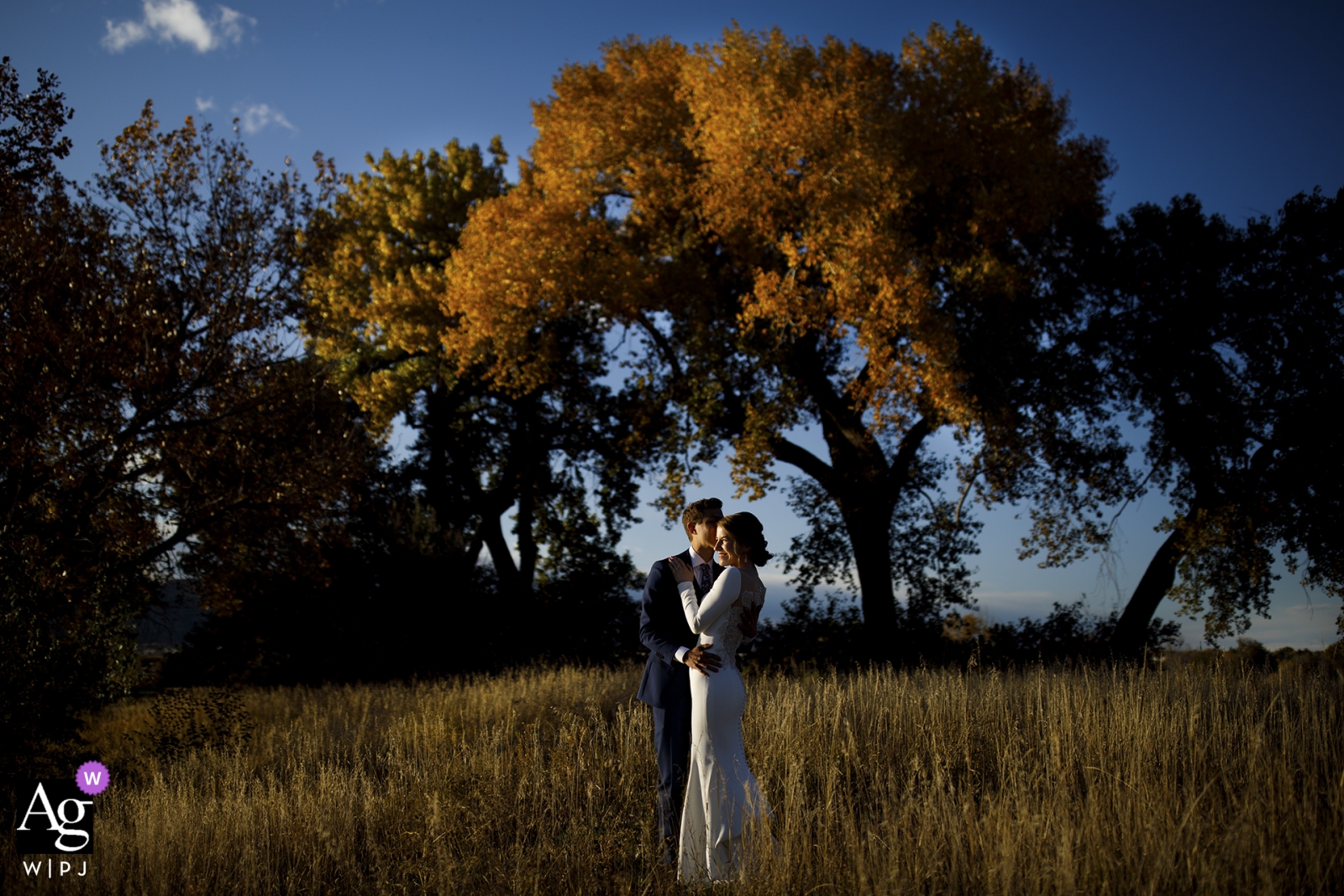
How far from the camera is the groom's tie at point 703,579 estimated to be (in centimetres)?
572

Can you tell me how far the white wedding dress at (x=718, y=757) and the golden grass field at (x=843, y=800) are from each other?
0.31 meters

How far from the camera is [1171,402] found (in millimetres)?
17250

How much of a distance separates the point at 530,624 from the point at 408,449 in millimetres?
6294

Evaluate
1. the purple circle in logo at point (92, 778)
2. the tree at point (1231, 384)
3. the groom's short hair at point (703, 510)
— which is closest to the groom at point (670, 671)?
the groom's short hair at point (703, 510)

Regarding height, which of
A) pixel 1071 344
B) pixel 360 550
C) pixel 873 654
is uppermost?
pixel 1071 344

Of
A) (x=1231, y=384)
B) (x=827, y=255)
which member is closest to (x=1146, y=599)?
(x=1231, y=384)

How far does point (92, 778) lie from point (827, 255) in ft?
42.1

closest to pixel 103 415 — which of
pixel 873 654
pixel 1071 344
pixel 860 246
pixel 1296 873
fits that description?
pixel 860 246

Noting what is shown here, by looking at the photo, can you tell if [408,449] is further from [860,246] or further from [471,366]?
[860,246]

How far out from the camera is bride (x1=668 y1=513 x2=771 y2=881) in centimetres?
521

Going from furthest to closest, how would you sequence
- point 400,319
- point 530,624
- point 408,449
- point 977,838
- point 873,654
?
point 408,449
point 530,624
point 400,319
point 873,654
point 977,838

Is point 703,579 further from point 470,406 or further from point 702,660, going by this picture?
point 470,406

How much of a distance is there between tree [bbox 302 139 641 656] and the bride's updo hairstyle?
Result: 15.0 m

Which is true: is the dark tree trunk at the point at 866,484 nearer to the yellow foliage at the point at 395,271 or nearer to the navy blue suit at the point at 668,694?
the yellow foliage at the point at 395,271
